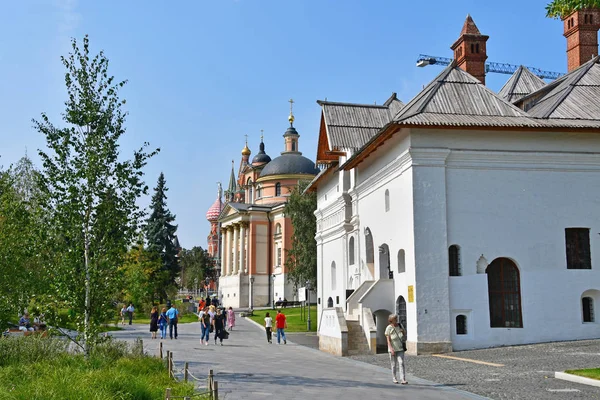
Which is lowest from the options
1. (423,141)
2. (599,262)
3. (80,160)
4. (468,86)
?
(599,262)

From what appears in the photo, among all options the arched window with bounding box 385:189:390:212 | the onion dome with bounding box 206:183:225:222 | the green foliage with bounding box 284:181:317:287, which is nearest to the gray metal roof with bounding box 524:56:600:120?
the arched window with bounding box 385:189:390:212

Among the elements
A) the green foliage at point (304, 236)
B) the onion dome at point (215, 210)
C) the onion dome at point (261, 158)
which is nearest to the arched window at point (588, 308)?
the green foliage at point (304, 236)

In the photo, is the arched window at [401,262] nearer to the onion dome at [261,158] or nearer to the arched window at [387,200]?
the arched window at [387,200]

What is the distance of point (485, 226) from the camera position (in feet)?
75.9

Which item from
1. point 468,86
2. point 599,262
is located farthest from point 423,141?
point 599,262

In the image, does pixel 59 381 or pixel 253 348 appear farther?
pixel 253 348

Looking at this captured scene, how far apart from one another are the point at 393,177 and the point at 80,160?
13.3 m

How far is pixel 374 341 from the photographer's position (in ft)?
76.8

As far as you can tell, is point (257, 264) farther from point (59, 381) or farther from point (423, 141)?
point (59, 381)

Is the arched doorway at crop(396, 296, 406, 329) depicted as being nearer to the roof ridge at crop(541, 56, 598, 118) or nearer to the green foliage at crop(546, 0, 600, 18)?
the roof ridge at crop(541, 56, 598, 118)

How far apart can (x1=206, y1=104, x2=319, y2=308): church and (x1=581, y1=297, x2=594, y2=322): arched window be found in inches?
2054

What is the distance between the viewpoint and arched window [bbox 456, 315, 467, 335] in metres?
22.4

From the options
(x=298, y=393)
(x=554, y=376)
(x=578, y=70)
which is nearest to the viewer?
(x=298, y=393)

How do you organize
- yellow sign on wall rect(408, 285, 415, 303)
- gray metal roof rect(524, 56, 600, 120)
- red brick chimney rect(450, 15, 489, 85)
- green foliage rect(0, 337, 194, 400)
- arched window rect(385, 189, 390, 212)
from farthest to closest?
red brick chimney rect(450, 15, 489, 85), arched window rect(385, 189, 390, 212), gray metal roof rect(524, 56, 600, 120), yellow sign on wall rect(408, 285, 415, 303), green foliage rect(0, 337, 194, 400)
